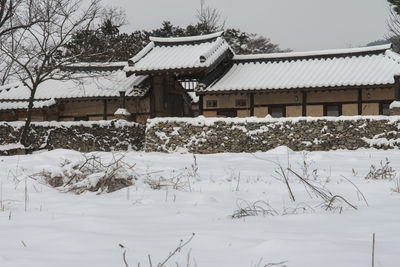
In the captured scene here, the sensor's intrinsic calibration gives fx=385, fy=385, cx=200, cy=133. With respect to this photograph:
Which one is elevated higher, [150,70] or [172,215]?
[150,70]

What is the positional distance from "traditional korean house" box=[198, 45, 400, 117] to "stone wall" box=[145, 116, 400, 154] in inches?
151

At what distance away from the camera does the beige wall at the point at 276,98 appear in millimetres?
18094

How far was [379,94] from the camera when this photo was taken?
1703cm

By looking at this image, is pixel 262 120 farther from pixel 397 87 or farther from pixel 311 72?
pixel 397 87

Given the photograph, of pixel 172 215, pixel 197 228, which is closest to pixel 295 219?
pixel 197 228

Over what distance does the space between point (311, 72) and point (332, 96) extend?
1636 millimetres

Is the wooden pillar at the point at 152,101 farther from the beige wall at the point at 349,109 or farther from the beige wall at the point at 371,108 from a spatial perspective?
the beige wall at the point at 371,108

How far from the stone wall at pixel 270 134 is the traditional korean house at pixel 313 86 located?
382 centimetres

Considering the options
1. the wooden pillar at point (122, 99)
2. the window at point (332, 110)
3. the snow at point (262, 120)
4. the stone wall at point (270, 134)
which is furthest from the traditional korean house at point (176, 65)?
the window at point (332, 110)

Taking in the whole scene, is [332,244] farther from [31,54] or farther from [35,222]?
[31,54]

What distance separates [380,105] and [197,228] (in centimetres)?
1667

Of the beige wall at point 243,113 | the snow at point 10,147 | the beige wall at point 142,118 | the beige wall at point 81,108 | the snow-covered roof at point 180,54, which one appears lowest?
the snow at point 10,147

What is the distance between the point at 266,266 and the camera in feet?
5.48

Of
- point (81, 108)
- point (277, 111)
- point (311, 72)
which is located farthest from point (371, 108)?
point (81, 108)
